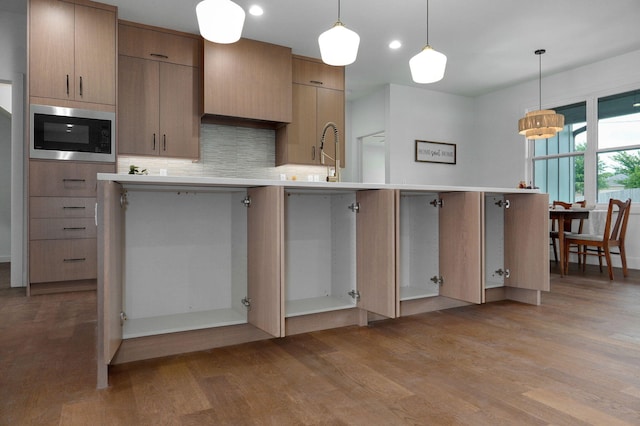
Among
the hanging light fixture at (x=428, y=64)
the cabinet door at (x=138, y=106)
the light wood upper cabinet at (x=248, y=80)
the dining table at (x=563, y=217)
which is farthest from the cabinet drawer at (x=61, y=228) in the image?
the dining table at (x=563, y=217)

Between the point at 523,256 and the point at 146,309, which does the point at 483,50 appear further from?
the point at 146,309

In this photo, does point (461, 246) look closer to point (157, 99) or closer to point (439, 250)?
point (439, 250)

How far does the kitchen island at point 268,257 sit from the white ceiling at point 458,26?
7.13 ft

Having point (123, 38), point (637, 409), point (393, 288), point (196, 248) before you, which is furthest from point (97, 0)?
point (637, 409)

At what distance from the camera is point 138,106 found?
409 cm

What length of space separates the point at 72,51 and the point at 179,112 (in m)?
1.06

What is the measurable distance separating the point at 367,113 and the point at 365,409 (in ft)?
19.4

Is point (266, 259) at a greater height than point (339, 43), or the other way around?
point (339, 43)

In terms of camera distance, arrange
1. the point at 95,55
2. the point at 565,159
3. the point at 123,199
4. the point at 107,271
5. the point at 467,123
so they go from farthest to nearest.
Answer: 1. the point at 467,123
2. the point at 565,159
3. the point at 95,55
4. the point at 123,199
5. the point at 107,271

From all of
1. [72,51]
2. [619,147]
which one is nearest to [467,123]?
[619,147]

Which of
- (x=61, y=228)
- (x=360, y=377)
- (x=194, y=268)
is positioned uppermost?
(x=61, y=228)

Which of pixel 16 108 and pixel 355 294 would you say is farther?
pixel 16 108

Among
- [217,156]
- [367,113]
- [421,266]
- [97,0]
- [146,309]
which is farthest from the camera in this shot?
[367,113]

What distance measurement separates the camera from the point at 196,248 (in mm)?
2121
